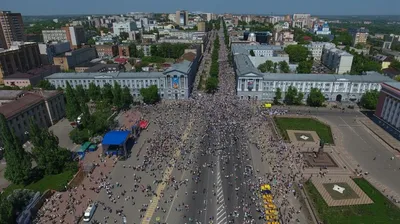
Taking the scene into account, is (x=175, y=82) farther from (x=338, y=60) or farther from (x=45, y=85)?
(x=338, y=60)

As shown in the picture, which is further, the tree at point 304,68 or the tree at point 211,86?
the tree at point 304,68

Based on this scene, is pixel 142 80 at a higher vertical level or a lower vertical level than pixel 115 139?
higher

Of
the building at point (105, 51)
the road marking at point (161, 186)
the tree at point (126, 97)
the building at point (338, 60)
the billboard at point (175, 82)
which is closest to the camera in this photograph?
the road marking at point (161, 186)

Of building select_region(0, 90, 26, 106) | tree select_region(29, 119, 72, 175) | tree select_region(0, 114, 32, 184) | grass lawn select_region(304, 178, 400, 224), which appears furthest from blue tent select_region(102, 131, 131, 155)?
grass lawn select_region(304, 178, 400, 224)

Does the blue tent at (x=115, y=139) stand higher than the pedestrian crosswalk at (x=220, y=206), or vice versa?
the blue tent at (x=115, y=139)

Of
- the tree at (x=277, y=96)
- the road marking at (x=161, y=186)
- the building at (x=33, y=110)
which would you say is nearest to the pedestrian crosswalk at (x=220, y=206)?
the road marking at (x=161, y=186)

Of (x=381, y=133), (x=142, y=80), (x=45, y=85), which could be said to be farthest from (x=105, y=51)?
(x=381, y=133)

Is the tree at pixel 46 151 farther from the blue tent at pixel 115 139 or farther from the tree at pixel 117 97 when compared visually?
the tree at pixel 117 97
